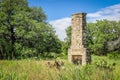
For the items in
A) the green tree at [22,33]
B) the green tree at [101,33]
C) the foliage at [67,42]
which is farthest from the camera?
the foliage at [67,42]

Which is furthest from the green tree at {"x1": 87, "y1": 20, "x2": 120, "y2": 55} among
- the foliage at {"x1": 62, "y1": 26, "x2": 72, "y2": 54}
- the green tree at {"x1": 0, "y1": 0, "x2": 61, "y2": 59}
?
the green tree at {"x1": 0, "y1": 0, "x2": 61, "y2": 59}

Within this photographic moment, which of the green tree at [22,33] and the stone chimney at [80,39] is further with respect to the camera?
the green tree at [22,33]

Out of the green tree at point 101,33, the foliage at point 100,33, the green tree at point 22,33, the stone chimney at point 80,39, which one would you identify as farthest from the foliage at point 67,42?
the stone chimney at point 80,39

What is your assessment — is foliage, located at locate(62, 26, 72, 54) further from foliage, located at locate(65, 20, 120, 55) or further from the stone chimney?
the stone chimney

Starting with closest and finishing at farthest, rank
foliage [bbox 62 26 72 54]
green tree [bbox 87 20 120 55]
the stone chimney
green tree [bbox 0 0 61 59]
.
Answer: the stone chimney < green tree [bbox 0 0 61 59] < green tree [bbox 87 20 120 55] < foliage [bbox 62 26 72 54]

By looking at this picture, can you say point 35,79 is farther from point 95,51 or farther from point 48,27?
point 95,51

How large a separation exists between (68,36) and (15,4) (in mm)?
26656

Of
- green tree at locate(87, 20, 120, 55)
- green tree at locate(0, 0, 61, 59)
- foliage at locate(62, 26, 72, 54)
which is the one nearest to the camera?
green tree at locate(0, 0, 61, 59)

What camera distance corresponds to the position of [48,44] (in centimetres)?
2914

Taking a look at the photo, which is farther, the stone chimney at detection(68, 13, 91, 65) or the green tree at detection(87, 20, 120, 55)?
the green tree at detection(87, 20, 120, 55)

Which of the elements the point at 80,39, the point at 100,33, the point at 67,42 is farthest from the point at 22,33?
the point at 100,33

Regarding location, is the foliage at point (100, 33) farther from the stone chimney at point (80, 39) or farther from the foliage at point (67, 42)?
the stone chimney at point (80, 39)

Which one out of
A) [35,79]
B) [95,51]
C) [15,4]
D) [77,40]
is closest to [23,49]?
[15,4]

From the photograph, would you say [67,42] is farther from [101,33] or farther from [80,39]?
[80,39]
